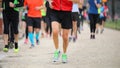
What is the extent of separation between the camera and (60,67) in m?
11.2

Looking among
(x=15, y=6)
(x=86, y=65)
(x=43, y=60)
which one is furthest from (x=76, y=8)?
(x=86, y=65)

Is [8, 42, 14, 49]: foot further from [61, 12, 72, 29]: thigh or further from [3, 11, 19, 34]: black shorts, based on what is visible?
[61, 12, 72, 29]: thigh

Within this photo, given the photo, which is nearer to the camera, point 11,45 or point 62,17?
point 62,17

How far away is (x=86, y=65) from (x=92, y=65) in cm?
13

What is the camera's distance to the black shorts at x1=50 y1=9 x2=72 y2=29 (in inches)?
487

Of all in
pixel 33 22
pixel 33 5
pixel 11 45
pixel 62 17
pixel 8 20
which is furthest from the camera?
pixel 33 22

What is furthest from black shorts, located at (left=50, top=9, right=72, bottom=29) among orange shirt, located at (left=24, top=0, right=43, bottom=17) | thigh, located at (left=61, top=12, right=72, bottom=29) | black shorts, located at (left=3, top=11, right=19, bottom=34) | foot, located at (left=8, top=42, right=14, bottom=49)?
orange shirt, located at (left=24, top=0, right=43, bottom=17)

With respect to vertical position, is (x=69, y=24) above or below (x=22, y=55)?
above

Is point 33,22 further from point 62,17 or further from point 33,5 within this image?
point 62,17

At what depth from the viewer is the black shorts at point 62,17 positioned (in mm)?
12359

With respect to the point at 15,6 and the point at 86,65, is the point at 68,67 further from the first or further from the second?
the point at 15,6

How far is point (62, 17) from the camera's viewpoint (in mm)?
12438

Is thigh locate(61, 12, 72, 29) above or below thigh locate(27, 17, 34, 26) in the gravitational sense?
above

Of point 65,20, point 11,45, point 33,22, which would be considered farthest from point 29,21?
point 65,20
